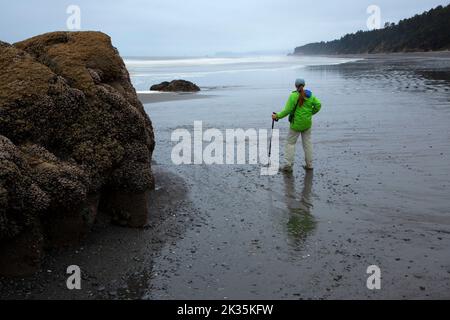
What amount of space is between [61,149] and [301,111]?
5.42 metres

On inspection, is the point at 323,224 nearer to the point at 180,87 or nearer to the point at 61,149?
the point at 61,149

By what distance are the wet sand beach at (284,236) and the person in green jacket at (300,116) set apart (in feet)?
1.20

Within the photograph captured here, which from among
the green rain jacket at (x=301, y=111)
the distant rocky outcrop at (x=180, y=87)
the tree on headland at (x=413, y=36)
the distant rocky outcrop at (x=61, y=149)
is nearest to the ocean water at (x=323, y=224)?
the green rain jacket at (x=301, y=111)

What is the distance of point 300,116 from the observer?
9.77 m

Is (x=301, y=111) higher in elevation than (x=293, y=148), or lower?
higher

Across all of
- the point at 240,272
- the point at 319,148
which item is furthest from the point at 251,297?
the point at 319,148

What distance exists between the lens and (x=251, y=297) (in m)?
4.68

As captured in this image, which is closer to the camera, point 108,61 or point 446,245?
point 446,245

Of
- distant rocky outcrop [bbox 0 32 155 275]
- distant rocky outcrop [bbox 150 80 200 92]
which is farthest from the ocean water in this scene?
distant rocky outcrop [bbox 150 80 200 92]

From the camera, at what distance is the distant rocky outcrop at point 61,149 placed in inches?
191

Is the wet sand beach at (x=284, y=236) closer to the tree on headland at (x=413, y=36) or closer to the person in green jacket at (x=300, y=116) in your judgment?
the person in green jacket at (x=300, y=116)

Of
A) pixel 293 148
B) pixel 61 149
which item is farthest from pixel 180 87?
pixel 61 149

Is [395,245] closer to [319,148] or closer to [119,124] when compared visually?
[119,124]

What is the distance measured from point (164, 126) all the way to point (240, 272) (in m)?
10.4
